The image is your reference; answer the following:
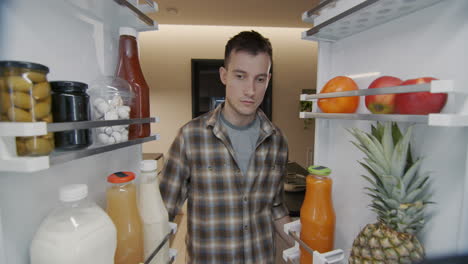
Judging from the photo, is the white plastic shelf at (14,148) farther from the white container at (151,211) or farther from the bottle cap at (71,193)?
the white container at (151,211)

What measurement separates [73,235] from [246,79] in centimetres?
75

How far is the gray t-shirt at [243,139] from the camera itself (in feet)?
3.35

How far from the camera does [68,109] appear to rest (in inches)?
14.8

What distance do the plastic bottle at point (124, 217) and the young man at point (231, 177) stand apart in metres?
0.44

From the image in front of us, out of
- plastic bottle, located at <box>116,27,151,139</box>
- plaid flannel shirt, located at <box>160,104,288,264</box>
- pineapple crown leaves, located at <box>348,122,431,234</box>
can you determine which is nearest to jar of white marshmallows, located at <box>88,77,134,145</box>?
plastic bottle, located at <box>116,27,151,139</box>

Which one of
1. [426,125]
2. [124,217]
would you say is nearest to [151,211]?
[124,217]

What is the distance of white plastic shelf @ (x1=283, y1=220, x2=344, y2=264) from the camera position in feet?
1.84

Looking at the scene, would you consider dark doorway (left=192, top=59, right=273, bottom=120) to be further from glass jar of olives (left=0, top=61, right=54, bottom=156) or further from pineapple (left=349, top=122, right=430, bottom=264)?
glass jar of olives (left=0, top=61, right=54, bottom=156)

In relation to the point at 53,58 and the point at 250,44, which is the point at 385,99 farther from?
the point at 53,58

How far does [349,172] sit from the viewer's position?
73 cm

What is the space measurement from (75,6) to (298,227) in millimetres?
841

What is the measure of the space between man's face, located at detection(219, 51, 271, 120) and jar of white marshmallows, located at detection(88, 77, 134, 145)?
47 centimetres

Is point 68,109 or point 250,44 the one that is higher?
point 250,44

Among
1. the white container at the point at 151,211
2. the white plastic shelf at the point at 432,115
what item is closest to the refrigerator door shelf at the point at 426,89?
the white plastic shelf at the point at 432,115
